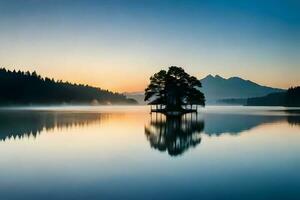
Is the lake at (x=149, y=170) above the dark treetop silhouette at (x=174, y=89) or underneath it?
underneath

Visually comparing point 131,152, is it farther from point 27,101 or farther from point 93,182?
point 27,101

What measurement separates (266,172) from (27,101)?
6826 inches

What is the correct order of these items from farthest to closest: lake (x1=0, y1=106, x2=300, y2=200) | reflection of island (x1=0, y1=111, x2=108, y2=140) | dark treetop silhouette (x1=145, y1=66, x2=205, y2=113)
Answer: dark treetop silhouette (x1=145, y1=66, x2=205, y2=113)
reflection of island (x1=0, y1=111, x2=108, y2=140)
lake (x1=0, y1=106, x2=300, y2=200)

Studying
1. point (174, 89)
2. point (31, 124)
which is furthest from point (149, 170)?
point (174, 89)

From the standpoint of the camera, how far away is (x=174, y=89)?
7975 centimetres

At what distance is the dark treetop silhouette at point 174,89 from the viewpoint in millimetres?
80188

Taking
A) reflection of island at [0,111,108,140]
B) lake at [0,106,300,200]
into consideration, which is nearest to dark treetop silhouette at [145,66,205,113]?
reflection of island at [0,111,108,140]

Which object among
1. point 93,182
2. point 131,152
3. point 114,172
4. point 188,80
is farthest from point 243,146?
point 188,80

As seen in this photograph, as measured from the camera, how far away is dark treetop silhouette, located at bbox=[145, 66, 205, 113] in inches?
3157

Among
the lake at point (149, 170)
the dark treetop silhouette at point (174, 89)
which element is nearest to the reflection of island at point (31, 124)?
the lake at point (149, 170)

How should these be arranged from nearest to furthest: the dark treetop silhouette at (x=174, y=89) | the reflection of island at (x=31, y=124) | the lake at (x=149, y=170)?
1. the lake at (x=149, y=170)
2. the reflection of island at (x=31, y=124)
3. the dark treetop silhouette at (x=174, y=89)

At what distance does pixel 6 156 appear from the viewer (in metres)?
21.7

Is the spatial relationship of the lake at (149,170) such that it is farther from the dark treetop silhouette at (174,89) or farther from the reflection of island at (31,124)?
the dark treetop silhouette at (174,89)

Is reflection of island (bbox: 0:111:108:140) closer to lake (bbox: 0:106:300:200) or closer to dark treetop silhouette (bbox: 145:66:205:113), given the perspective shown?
lake (bbox: 0:106:300:200)
